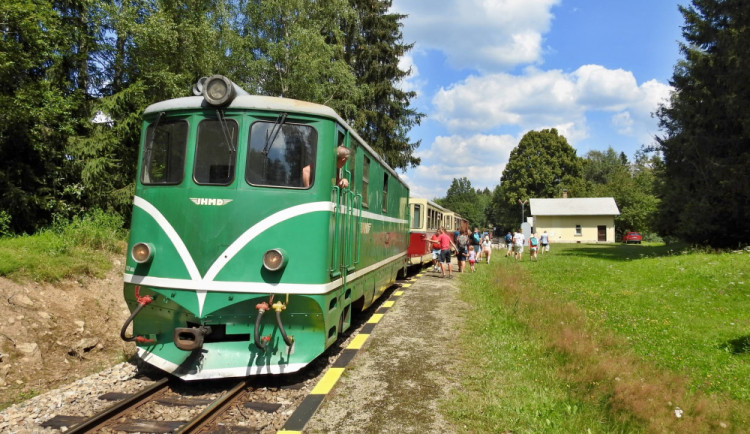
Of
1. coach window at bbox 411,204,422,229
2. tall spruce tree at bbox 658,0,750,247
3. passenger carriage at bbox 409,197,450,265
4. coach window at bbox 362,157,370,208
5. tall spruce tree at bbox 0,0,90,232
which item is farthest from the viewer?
tall spruce tree at bbox 658,0,750,247

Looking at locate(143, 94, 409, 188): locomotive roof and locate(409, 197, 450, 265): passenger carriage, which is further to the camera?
locate(409, 197, 450, 265): passenger carriage

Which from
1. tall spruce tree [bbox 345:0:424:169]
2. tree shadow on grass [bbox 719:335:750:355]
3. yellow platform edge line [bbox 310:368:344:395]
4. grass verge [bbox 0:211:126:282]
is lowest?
yellow platform edge line [bbox 310:368:344:395]

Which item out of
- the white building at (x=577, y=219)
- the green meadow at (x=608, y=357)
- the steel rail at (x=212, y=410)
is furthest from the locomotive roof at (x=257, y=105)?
the white building at (x=577, y=219)

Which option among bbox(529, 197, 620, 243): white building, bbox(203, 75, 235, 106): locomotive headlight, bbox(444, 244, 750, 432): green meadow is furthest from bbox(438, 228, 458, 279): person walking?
bbox(529, 197, 620, 243): white building

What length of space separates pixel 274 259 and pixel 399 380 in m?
2.04

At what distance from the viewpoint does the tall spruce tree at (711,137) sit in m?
18.1

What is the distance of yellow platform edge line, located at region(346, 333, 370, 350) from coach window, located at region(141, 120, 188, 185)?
3312mm

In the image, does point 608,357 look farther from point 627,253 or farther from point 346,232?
point 627,253

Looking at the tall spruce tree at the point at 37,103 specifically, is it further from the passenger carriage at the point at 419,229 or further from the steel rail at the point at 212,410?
the passenger carriage at the point at 419,229

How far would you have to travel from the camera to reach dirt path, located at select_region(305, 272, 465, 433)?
4.10 meters

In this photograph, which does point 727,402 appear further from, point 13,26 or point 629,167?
point 629,167

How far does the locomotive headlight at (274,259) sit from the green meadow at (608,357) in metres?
2.18

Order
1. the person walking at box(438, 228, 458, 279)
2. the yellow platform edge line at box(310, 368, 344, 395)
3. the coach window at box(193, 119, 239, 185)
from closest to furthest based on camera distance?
the yellow platform edge line at box(310, 368, 344, 395), the coach window at box(193, 119, 239, 185), the person walking at box(438, 228, 458, 279)

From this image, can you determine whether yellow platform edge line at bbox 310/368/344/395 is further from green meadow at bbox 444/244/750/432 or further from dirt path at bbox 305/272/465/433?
green meadow at bbox 444/244/750/432
